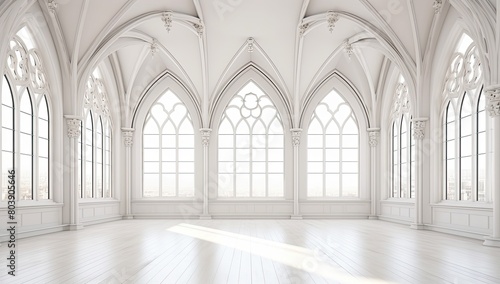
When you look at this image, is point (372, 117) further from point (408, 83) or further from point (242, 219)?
point (242, 219)

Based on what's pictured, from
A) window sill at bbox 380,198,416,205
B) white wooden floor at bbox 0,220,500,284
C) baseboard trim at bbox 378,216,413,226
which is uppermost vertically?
window sill at bbox 380,198,416,205

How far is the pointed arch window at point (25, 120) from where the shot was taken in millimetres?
12938

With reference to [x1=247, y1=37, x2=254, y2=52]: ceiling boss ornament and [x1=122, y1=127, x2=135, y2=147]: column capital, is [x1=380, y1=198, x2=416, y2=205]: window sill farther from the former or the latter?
[x1=122, y1=127, x2=135, y2=147]: column capital

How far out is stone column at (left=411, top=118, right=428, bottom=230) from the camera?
15.8 meters

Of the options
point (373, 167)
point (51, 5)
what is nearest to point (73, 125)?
point (51, 5)

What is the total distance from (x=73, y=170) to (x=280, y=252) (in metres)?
8.52

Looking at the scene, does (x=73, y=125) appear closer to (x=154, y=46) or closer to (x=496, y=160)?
(x=154, y=46)

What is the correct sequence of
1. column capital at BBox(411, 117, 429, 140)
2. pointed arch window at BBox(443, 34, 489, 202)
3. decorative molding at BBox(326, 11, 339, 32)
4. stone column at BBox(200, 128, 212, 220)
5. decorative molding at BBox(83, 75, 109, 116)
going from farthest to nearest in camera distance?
stone column at BBox(200, 128, 212, 220), decorative molding at BBox(83, 75, 109, 116), decorative molding at BBox(326, 11, 339, 32), column capital at BBox(411, 117, 429, 140), pointed arch window at BBox(443, 34, 489, 202)

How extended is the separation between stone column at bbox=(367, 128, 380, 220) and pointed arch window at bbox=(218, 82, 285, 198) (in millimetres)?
4012

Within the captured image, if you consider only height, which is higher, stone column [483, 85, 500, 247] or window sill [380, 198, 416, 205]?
stone column [483, 85, 500, 247]

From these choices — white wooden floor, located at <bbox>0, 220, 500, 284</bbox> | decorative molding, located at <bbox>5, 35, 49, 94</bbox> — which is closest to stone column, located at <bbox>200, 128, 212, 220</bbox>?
white wooden floor, located at <bbox>0, 220, 500, 284</bbox>

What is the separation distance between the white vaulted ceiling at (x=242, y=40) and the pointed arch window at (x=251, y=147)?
1.14 metres

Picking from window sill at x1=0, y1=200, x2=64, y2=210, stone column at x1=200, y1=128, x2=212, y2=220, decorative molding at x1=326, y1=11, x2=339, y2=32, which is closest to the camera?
window sill at x1=0, y1=200, x2=64, y2=210

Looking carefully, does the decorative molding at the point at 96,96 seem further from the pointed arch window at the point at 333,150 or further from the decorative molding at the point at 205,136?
the pointed arch window at the point at 333,150
